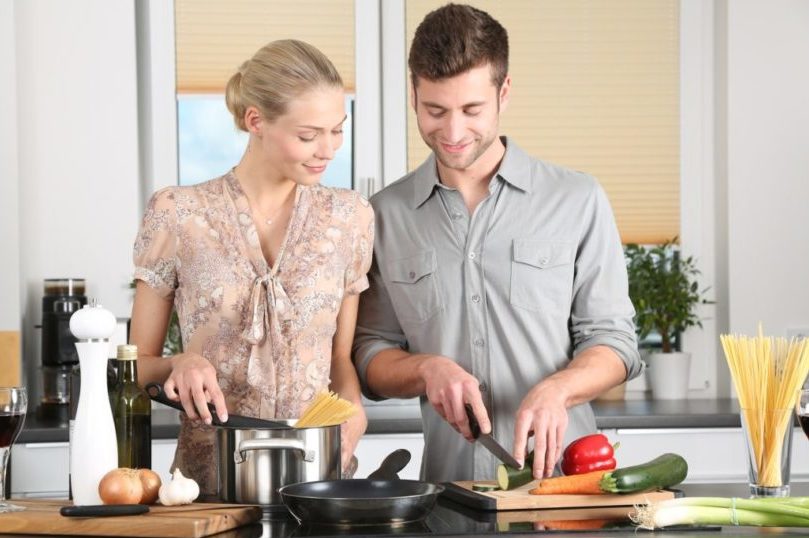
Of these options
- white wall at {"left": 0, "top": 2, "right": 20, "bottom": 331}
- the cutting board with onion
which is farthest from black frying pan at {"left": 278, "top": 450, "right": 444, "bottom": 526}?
white wall at {"left": 0, "top": 2, "right": 20, "bottom": 331}

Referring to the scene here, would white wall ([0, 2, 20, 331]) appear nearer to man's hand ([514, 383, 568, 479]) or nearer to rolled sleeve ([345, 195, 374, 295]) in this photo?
rolled sleeve ([345, 195, 374, 295])

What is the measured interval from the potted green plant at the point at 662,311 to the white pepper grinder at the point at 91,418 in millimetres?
2678

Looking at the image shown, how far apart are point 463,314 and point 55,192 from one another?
2.20 m

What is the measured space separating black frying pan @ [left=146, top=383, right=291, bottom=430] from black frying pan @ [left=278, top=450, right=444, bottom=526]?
10 centimetres

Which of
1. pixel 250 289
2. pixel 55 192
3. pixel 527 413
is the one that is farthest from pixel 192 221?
pixel 55 192

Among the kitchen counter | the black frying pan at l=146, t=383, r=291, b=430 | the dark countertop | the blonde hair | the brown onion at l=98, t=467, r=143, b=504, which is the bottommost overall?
the dark countertop

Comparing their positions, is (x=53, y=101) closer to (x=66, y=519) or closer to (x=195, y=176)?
(x=195, y=176)

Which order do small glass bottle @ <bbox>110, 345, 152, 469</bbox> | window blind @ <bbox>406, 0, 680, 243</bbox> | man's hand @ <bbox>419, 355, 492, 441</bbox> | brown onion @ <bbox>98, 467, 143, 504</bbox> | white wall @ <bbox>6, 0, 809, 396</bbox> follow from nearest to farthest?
1. brown onion @ <bbox>98, 467, 143, 504</bbox>
2. small glass bottle @ <bbox>110, 345, 152, 469</bbox>
3. man's hand @ <bbox>419, 355, 492, 441</bbox>
4. white wall @ <bbox>6, 0, 809, 396</bbox>
5. window blind @ <bbox>406, 0, 680, 243</bbox>

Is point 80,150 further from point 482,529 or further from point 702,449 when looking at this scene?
point 482,529

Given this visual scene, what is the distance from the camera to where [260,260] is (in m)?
2.12

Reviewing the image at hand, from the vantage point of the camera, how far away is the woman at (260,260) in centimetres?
208

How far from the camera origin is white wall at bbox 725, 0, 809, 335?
422 centimetres

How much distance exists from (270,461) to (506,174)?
818mm

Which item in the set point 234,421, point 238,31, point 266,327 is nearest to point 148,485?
point 234,421
